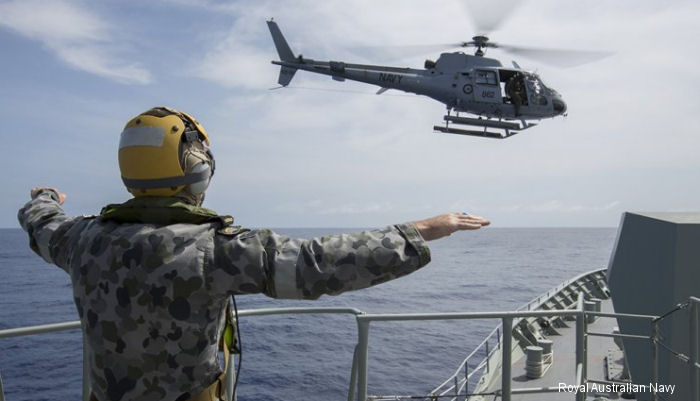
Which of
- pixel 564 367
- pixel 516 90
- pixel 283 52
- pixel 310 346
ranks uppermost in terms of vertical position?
pixel 283 52

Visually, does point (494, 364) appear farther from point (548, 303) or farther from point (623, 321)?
point (623, 321)

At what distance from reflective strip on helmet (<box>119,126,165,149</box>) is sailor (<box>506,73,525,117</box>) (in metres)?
22.1

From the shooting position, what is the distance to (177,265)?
1.60 m

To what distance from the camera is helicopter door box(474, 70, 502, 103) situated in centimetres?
2244

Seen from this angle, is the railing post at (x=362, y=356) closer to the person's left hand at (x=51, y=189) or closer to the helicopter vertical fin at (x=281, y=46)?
the person's left hand at (x=51, y=189)

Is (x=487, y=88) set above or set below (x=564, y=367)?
above

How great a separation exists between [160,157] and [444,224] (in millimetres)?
884

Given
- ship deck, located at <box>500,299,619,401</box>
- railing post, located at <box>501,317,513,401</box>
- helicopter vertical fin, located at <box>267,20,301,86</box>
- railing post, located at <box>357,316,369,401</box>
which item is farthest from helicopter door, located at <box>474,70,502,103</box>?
railing post, located at <box>357,316,369,401</box>

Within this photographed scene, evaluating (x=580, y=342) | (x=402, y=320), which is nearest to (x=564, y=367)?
(x=580, y=342)

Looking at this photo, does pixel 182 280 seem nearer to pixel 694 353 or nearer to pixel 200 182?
pixel 200 182

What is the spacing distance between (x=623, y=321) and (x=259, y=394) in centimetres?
1632

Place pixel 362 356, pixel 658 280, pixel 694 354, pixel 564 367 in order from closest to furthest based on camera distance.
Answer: pixel 362 356, pixel 694 354, pixel 658 280, pixel 564 367

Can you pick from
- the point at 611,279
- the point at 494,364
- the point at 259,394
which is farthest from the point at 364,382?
the point at 259,394

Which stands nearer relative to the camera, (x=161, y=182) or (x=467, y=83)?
(x=161, y=182)
